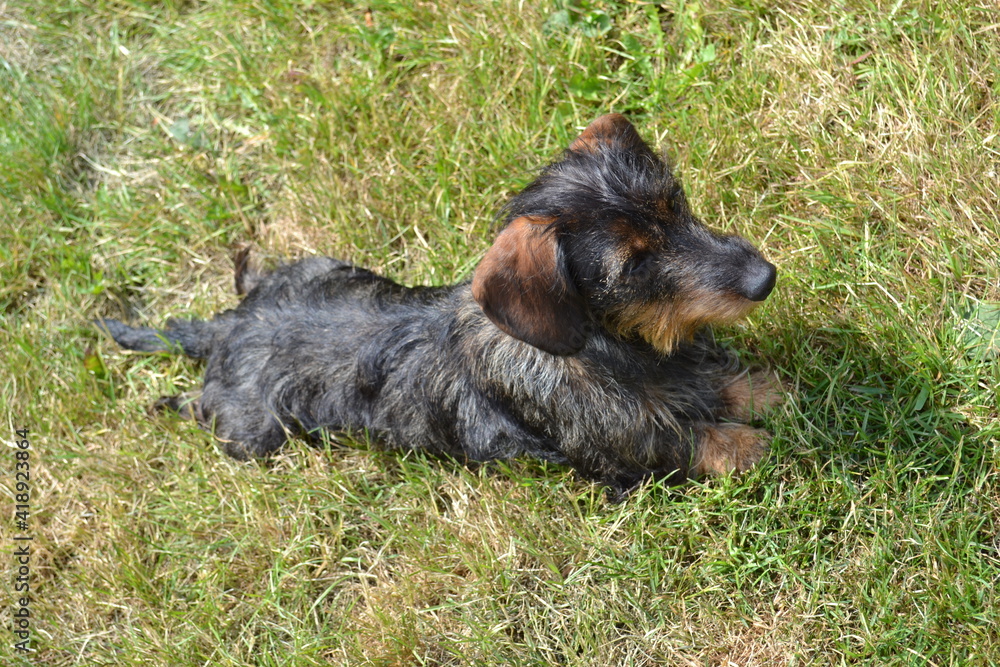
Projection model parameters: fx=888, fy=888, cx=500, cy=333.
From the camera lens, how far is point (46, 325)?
17.3 feet

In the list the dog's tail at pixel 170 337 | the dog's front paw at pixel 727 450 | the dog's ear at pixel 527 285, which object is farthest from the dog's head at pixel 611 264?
the dog's tail at pixel 170 337

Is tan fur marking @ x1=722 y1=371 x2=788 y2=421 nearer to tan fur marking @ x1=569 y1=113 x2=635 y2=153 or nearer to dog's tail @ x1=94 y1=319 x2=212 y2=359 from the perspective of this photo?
tan fur marking @ x1=569 y1=113 x2=635 y2=153

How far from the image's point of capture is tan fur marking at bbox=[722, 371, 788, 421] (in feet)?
12.7

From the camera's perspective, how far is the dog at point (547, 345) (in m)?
3.12

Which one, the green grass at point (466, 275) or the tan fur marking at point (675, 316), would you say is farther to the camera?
the green grass at point (466, 275)

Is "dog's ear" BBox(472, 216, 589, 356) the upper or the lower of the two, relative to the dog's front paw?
upper

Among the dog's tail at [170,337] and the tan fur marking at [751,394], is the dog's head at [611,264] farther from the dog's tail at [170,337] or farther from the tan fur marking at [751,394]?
the dog's tail at [170,337]

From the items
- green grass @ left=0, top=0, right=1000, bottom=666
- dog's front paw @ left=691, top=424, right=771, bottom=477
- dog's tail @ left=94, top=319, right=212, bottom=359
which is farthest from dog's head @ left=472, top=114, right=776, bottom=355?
dog's tail @ left=94, top=319, right=212, bottom=359

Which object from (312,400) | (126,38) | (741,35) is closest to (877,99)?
(741,35)

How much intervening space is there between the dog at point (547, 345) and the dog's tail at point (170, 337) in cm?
1

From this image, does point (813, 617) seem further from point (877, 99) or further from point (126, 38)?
point (126, 38)

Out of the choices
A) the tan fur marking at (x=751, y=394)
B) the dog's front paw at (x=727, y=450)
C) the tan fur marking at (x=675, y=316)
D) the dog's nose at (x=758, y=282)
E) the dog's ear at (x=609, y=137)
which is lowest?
the dog's front paw at (x=727, y=450)

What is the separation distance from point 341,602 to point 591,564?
1.22 m

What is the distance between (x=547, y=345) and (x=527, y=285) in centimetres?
23
